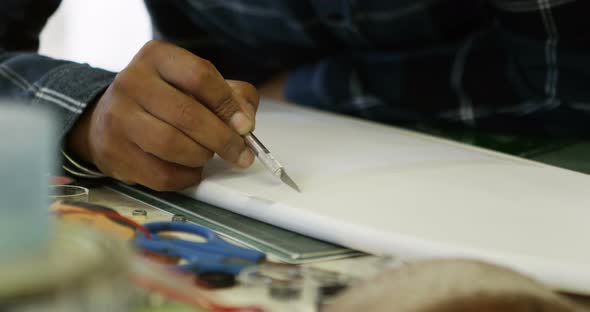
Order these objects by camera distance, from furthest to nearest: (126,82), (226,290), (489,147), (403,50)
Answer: (403,50), (489,147), (126,82), (226,290)

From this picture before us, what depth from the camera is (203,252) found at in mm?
433

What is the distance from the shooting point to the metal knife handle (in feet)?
1.89

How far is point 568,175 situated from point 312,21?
554 mm

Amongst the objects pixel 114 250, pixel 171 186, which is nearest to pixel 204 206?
pixel 171 186

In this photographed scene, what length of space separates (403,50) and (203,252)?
0.76 metres

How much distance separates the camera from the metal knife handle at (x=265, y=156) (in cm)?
57

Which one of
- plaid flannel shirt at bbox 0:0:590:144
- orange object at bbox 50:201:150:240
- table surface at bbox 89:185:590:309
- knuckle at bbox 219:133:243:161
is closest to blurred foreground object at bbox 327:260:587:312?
table surface at bbox 89:185:590:309

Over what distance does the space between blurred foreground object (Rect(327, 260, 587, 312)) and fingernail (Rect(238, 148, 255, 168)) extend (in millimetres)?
279

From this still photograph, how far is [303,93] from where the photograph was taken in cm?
120

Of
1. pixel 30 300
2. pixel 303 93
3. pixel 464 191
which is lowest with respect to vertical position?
pixel 30 300

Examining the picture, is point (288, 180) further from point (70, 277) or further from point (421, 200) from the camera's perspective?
point (70, 277)

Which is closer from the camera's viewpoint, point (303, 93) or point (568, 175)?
point (568, 175)

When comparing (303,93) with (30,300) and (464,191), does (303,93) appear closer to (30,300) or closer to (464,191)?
(464,191)

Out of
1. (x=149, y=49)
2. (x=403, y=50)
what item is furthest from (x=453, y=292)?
(x=403, y=50)
